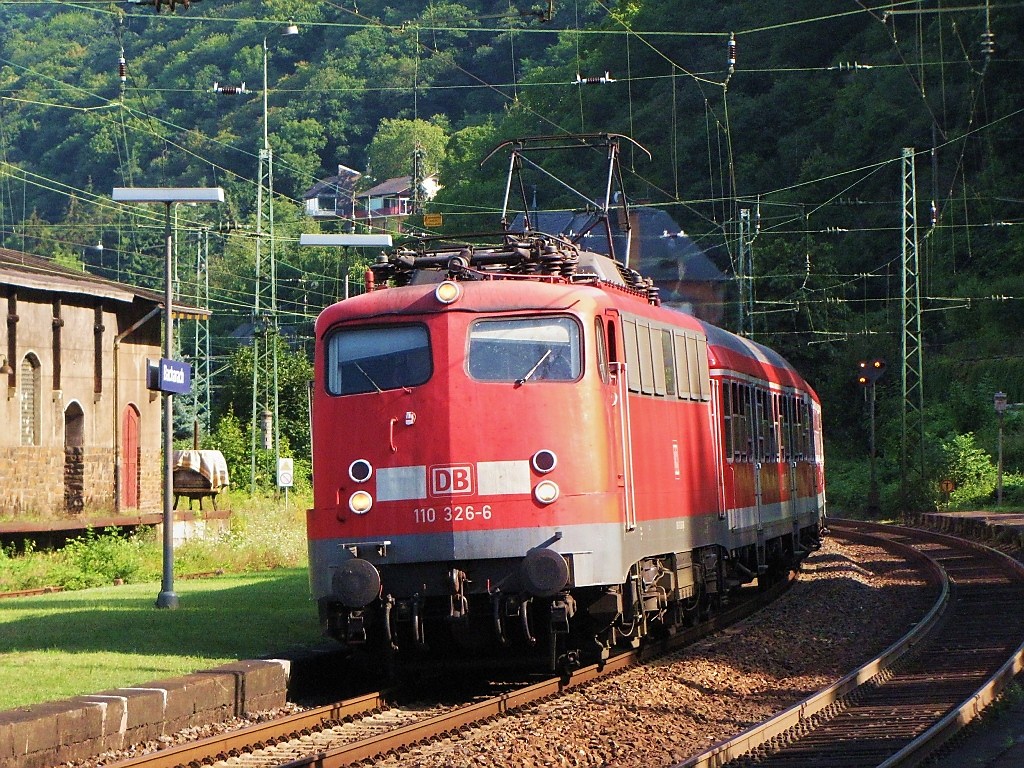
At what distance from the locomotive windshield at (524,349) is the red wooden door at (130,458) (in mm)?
25008

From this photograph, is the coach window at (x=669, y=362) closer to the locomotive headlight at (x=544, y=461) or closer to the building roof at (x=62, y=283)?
the locomotive headlight at (x=544, y=461)

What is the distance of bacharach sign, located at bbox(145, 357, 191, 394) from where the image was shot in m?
18.2

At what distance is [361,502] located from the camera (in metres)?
12.9

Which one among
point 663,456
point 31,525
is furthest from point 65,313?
point 663,456

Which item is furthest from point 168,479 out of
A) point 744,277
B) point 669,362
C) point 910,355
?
point 744,277

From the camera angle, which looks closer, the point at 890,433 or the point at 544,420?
the point at 544,420

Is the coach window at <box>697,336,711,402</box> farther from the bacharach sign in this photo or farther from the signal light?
the signal light

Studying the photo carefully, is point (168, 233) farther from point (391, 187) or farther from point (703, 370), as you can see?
point (391, 187)

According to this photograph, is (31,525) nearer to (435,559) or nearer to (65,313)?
(65,313)

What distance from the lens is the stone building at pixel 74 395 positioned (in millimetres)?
31281

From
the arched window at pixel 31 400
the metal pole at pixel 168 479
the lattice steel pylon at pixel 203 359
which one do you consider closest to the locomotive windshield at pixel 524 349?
the metal pole at pixel 168 479

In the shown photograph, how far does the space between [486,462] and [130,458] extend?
26166 millimetres

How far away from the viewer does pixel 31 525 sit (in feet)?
94.6

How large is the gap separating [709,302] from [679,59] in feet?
40.3
